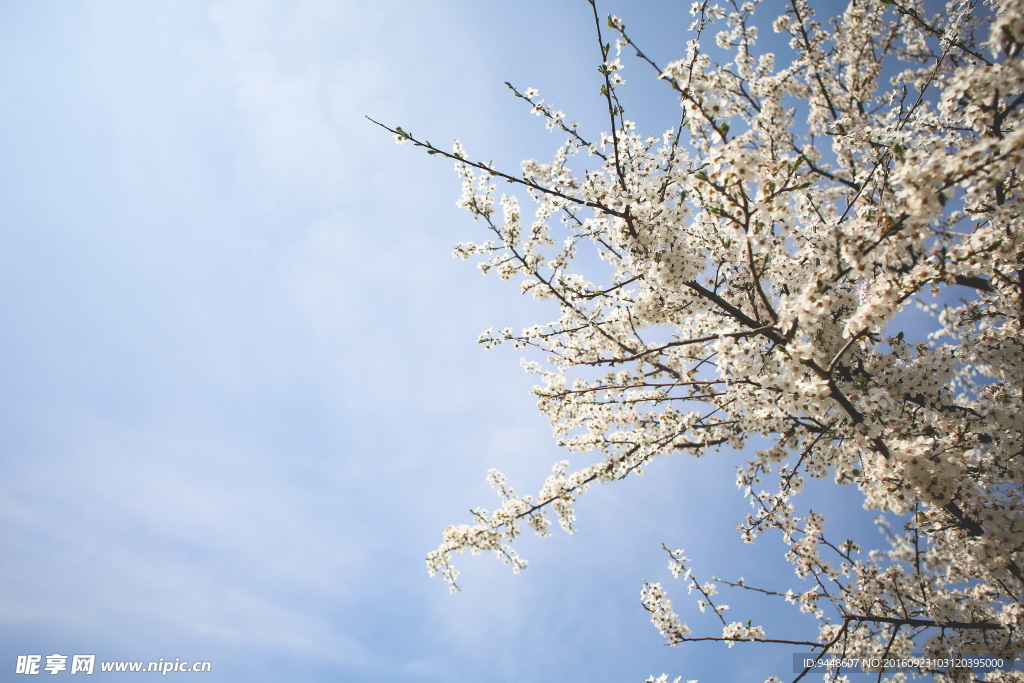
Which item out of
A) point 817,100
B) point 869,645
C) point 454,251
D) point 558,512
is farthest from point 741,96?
point 869,645

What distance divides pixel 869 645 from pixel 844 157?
29.1ft

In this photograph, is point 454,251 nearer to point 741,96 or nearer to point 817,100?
point 741,96

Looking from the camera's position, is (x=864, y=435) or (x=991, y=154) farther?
(x=864, y=435)

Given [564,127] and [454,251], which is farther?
[454,251]

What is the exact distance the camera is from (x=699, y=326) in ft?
22.4

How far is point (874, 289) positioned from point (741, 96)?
7941 mm

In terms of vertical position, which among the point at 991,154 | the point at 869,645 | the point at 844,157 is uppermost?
the point at 844,157

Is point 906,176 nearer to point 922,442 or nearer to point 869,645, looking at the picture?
point 922,442

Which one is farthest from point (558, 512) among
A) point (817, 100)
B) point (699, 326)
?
point (817, 100)

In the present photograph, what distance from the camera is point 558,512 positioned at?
762 cm

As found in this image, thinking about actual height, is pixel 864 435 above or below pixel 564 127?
below

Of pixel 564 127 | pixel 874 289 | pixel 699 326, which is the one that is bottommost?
pixel 874 289

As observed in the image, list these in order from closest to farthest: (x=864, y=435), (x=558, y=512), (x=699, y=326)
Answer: (x=864, y=435), (x=699, y=326), (x=558, y=512)

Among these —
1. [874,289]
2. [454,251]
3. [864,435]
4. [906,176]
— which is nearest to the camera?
[906,176]
